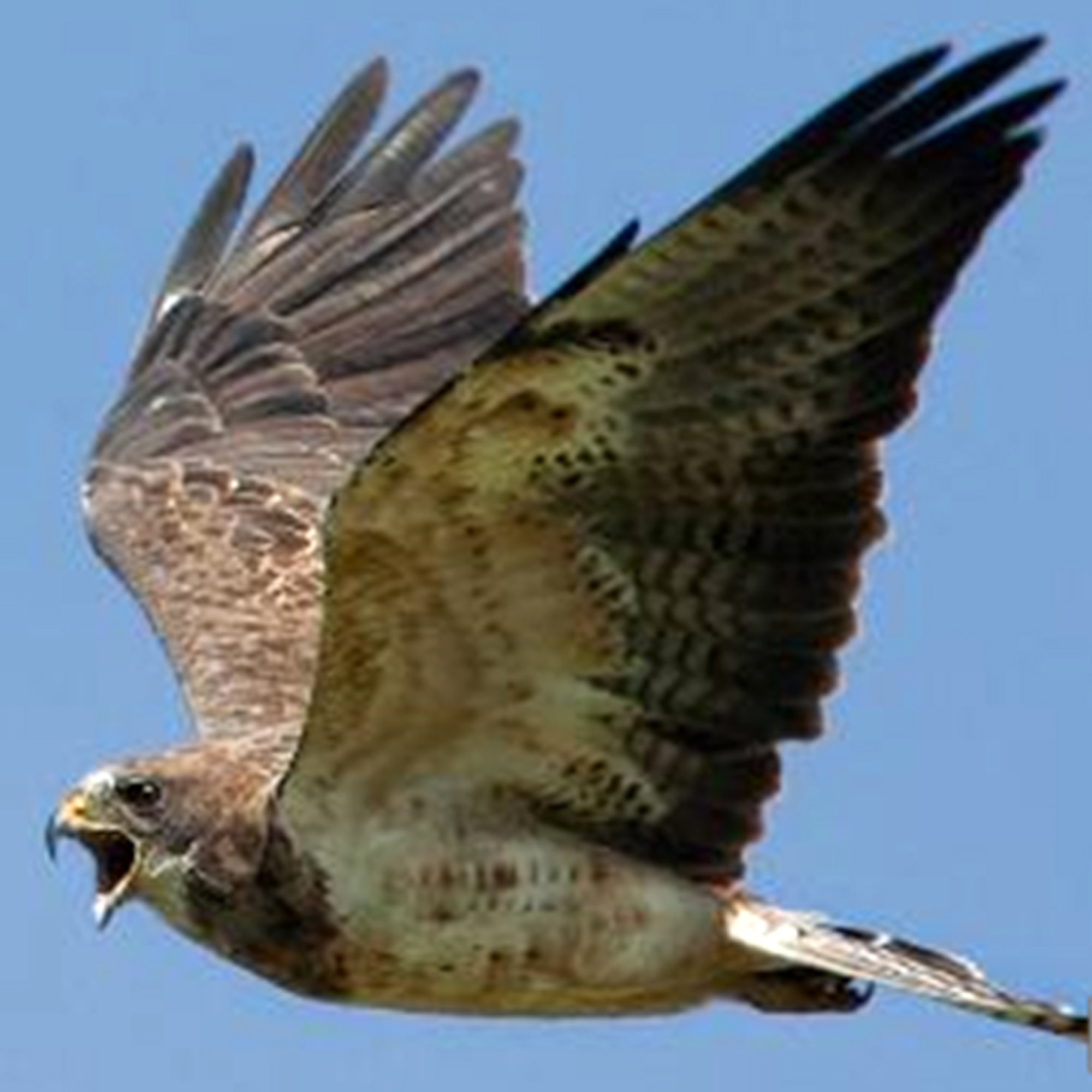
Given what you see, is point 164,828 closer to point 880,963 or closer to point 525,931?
point 525,931

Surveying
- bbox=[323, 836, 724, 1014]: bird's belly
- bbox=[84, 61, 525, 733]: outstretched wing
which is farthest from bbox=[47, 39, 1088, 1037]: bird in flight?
bbox=[84, 61, 525, 733]: outstretched wing

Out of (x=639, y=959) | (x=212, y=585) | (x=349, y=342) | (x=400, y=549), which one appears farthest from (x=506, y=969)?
(x=349, y=342)

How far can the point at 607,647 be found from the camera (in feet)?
34.9

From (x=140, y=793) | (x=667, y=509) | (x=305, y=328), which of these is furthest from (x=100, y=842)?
(x=305, y=328)

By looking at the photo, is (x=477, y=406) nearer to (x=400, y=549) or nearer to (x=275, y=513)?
(x=400, y=549)

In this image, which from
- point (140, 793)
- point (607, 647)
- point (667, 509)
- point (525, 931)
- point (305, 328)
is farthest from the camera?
point (305, 328)

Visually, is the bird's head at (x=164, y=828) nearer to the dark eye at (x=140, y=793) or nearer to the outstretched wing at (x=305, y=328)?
the dark eye at (x=140, y=793)

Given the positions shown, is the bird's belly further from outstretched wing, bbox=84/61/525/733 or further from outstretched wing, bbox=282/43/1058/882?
outstretched wing, bbox=84/61/525/733

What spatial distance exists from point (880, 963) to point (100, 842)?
1889 millimetres

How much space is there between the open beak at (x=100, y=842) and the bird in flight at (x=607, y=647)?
0.04 ft

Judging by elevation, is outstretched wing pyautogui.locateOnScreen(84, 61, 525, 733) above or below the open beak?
above

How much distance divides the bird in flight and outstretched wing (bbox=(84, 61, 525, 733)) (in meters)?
1.13

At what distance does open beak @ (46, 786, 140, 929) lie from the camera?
1099cm

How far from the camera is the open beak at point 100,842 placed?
1099 cm
